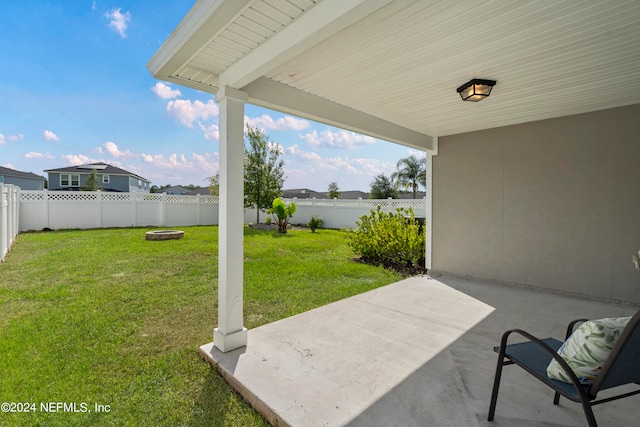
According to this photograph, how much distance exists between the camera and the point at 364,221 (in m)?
7.38

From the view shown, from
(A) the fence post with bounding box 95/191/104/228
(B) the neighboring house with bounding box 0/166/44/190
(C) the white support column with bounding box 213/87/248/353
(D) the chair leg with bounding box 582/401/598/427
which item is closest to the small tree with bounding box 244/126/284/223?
(A) the fence post with bounding box 95/191/104/228

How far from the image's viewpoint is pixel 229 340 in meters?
2.71

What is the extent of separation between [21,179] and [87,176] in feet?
15.2

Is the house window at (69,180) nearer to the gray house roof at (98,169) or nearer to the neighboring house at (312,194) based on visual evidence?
the gray house roof at (98,169)

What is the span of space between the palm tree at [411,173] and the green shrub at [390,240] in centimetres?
1904

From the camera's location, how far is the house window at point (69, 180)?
1007 inches

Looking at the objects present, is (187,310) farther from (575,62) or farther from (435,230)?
(575,62)

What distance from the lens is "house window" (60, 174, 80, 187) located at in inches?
1007

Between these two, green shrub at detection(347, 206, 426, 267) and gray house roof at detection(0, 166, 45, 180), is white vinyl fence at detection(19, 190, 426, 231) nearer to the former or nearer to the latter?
Result: green shrub at detection(347, 206, 426, 267)

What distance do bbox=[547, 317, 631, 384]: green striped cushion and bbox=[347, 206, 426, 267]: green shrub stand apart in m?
4.99

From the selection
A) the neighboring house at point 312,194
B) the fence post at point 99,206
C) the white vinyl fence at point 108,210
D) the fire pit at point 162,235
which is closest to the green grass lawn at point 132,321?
the fire pit at point 162,235

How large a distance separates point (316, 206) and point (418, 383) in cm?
1264

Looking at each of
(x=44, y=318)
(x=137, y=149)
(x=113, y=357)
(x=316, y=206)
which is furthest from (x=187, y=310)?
(x=137, y=149)

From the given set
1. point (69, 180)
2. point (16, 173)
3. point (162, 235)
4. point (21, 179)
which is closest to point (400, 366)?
point (162, 235)
